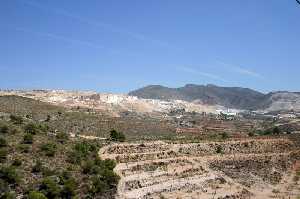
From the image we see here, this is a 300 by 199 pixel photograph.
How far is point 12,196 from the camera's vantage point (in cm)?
4181

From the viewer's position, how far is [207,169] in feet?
217

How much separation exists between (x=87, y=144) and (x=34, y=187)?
19820 mm

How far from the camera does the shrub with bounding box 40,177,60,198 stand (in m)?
44.3

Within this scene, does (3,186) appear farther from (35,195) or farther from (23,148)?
(23,148)

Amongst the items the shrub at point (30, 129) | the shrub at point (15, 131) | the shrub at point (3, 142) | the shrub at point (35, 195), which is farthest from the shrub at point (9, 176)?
the shrub at point (30, 129)

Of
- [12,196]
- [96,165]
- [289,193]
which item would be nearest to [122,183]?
[96,165]

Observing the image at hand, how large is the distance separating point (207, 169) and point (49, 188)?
27.1 m

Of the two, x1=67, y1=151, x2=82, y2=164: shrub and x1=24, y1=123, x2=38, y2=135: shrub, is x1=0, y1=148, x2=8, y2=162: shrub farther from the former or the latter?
x1=24, y1=123, x2=38, y2=135: shrub

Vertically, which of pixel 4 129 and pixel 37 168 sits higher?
pixel 4 129

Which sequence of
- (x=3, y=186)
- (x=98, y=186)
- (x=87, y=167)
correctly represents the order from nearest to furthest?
(x=3, y=186) → (x=98, y=186) → (x=87, y=167)

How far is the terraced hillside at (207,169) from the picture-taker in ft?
182

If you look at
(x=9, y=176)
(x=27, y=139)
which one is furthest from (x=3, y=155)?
(x=27, y=139)

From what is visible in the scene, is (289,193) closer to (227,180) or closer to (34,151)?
(227,180)

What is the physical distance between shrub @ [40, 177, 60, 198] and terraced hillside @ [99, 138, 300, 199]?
7.27 meters
